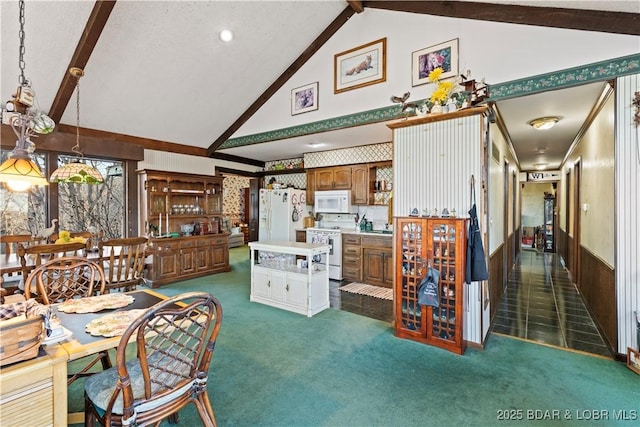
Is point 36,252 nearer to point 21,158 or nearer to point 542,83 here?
point 21,158

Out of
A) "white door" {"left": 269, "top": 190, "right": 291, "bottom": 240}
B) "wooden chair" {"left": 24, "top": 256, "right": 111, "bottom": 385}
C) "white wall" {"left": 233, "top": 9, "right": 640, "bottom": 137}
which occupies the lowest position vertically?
"wooden chair" {"left": 24, "top": 256, "right": 111, "bottom": 385}

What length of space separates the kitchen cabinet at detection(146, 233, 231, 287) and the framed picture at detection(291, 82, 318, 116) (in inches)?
118

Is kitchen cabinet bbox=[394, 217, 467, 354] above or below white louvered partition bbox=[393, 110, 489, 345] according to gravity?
below

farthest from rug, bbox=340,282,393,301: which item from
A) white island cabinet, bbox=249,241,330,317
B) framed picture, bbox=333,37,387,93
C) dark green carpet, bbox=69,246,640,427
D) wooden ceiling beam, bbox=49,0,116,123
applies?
wooden ceiling beam, bbox=49,0,116,123

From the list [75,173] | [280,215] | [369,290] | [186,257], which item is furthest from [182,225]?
[369,290]

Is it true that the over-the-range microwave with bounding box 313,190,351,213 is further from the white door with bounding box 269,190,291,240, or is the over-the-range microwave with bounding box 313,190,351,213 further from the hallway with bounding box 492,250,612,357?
the hallway with bounding box 492,250,612,357

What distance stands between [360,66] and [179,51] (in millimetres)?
2572

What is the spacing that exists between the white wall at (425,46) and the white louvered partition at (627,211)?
46 centimetres

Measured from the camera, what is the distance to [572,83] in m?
2.91

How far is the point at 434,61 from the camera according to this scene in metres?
3.78

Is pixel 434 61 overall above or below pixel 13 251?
above

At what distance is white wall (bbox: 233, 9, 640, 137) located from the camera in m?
2.87

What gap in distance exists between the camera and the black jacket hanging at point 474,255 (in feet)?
9.00

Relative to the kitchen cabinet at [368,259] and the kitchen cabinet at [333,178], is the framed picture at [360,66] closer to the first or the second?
the kitchen cabinet at [333,178]
